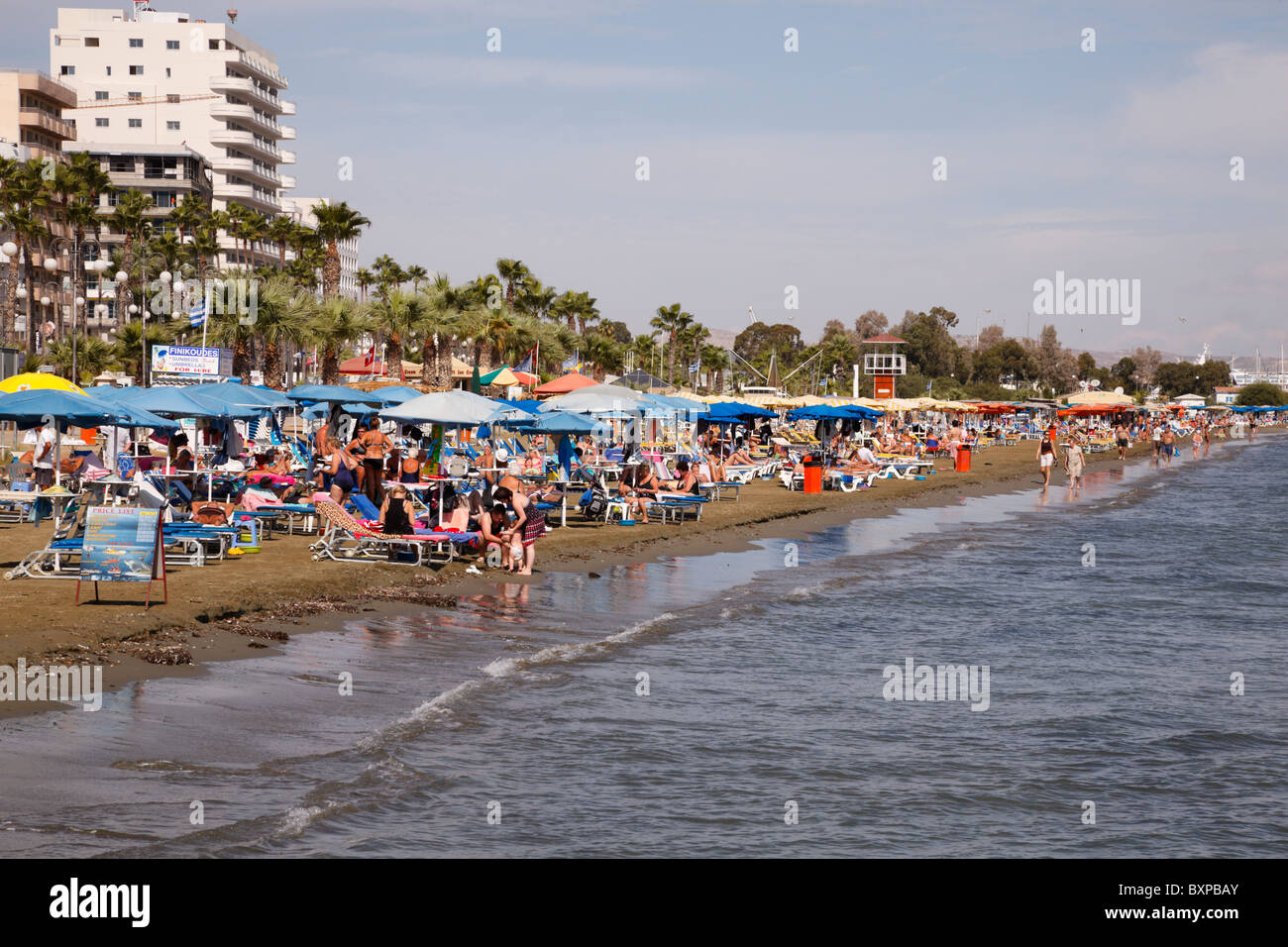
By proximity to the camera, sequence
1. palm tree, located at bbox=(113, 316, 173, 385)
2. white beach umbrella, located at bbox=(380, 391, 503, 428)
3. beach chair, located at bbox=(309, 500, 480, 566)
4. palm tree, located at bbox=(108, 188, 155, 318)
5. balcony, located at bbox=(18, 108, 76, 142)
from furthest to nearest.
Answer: balcony, located at bbox=(18, 108, 76, 142) < palm tree, located at bbox=(108, 188, 155, 318) < palm tree, located at bbox=(113, 316, 173, 385) < white beach umbrella, located at bbox=(380, 391, 503, 428) < beach chair, located at bbox=(309, 500, 480, 566)

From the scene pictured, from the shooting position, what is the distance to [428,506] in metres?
20.5

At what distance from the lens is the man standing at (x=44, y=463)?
23.0 m

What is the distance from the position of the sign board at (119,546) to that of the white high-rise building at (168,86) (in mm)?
91186

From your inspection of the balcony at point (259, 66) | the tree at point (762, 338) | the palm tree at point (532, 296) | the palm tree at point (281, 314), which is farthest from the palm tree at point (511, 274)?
the tree at point (762, 338)

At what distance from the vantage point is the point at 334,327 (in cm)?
4641

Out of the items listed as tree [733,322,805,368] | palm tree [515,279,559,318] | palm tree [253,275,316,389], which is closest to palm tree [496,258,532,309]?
palm tree [515,279,559,318]

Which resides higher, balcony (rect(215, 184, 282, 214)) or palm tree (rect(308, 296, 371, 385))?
balcony (rect(215, 184, 282, 214))

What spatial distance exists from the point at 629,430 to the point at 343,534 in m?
22.2

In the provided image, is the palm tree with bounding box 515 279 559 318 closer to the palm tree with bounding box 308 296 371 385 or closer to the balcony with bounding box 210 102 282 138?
the palm tree with bounding box 308 296 371 385

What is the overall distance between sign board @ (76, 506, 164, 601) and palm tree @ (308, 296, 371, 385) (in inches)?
Result: 1348

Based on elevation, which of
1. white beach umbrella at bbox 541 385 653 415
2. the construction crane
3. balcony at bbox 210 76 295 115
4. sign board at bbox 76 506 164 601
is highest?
balcony at bbox 210 76 295 115

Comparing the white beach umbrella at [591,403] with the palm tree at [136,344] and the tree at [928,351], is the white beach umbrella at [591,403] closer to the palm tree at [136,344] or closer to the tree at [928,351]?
the palm tree at [136,344]

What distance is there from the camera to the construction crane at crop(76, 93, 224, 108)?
101 m
